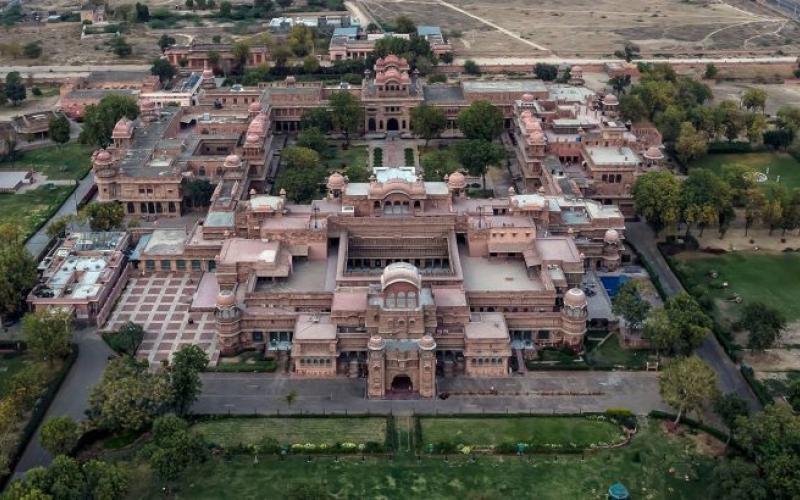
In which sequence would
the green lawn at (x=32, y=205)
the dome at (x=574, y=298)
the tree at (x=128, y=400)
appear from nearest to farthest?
1. the tree at (x=128, y=400)
2. the dome at (x=574, y=298)
3. the green lawn at (x=32, y=205)

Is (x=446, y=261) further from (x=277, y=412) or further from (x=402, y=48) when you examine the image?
(x=402, y=48)

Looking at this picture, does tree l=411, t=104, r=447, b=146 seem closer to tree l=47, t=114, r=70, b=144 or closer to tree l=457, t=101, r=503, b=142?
tree l=457, t=101, r=503, b=142

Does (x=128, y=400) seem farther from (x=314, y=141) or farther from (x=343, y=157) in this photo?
(x=343, y=157)

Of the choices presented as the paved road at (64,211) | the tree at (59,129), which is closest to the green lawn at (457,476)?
the paved road at (64,211)

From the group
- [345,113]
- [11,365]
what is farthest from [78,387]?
[345,113]

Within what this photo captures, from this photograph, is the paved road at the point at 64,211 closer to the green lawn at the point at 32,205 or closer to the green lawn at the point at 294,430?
the green lawn at the point at 32,205

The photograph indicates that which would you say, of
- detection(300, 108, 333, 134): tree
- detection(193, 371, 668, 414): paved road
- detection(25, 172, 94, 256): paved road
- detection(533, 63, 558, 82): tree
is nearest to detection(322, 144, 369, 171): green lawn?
detection(300, 108, 333, 134): tree
